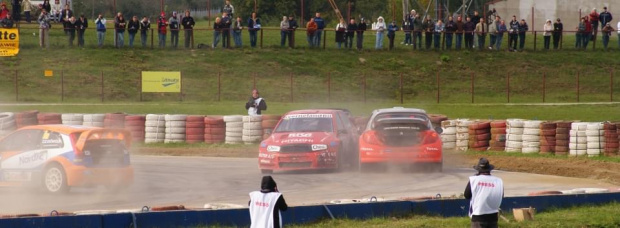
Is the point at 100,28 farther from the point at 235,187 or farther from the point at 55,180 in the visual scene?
the point at 55,180

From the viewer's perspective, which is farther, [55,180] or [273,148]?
[273,148]

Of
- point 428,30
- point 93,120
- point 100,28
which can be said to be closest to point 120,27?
point 100,28

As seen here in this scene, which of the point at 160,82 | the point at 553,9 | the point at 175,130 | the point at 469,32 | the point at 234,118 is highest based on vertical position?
the point at 553,9

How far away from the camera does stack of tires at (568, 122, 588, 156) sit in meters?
25.5

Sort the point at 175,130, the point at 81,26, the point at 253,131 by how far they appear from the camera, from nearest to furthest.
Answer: the point at 253,131
the point at 175,130
the point at 81,26

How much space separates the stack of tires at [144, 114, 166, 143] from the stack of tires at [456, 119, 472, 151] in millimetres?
7789

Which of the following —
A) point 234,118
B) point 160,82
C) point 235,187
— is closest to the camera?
point 235,187

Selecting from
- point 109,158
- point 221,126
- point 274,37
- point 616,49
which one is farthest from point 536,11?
point 109,158

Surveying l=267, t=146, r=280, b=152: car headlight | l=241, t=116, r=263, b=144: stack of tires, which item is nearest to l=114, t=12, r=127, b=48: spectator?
l=241, t=116, r=263, b=144: stack of tires

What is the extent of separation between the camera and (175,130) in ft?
98.8

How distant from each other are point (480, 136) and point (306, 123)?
5529 millimetres

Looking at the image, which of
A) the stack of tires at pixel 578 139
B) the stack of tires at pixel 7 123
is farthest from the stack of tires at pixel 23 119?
the stack of tires at pixel 578 139

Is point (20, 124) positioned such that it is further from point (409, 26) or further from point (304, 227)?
point (409, 26)

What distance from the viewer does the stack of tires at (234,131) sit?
29.5 metres
